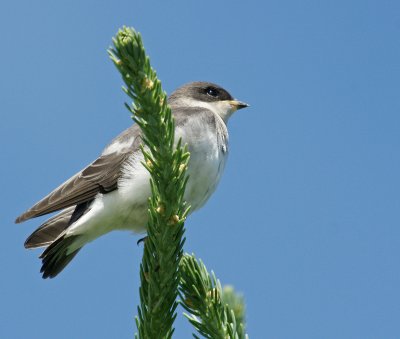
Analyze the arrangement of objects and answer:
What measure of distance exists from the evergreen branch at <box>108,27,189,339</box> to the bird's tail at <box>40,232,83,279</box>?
240 centimetres

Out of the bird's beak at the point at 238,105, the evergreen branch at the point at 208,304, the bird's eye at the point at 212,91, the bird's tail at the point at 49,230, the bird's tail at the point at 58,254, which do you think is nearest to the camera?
the evergreen branch at the point at 208,304

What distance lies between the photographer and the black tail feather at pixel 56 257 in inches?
225

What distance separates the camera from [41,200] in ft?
17.8

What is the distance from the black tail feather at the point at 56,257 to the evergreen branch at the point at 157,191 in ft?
7.89

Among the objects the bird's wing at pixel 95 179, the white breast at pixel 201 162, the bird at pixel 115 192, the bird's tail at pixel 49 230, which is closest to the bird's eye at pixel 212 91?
the bird at pixel 115 192

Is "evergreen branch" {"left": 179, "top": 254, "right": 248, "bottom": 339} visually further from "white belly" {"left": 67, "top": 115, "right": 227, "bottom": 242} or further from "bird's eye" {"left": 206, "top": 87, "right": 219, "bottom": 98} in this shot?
"bird's eye" {"left": 206, "top": 87, "right": 219, "bottom": 98}

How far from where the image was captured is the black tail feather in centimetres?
572

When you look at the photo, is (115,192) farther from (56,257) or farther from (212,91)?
(212,91)

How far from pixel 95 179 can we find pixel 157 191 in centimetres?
244

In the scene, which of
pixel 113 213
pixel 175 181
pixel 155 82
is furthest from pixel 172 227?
pixel 113 213

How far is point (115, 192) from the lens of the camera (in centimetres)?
567

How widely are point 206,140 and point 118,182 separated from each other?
34.2 inches

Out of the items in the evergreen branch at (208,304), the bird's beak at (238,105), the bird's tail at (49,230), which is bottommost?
the evergreen branch at (208,304)

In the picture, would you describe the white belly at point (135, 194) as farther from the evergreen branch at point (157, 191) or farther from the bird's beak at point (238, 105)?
the bird's beak at point (238, 105)
